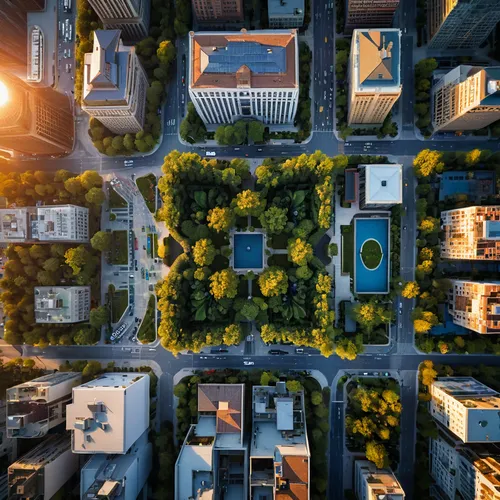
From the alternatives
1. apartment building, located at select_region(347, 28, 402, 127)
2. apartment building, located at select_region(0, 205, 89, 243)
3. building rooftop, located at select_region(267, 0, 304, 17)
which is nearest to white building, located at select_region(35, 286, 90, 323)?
apartment building, located at select_region(0, 205, 89, 243)

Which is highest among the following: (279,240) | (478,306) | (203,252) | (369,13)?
(369,13)

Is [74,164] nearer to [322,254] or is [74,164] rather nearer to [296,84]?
[296,84]

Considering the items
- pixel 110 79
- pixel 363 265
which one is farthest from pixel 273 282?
pixel 110 79

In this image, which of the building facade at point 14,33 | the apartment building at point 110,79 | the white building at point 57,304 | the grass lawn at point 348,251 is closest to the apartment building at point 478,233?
the grass lawn at point 348,251

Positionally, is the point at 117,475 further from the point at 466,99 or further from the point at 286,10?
the point at 286,10

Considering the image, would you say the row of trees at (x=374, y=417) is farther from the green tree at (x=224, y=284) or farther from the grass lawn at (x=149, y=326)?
the grass lawn at (x=149, y=326)

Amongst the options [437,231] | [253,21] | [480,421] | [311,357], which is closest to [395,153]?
[437,231]

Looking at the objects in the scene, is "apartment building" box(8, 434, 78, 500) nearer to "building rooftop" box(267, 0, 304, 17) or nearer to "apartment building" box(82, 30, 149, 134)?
"apartment building" box(82, 30, 149, 134)
